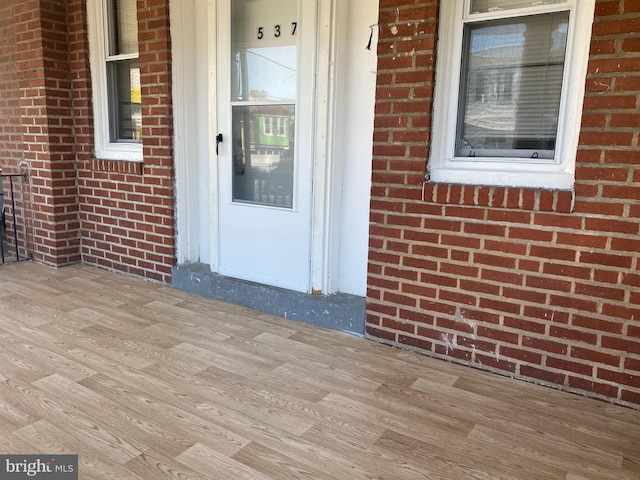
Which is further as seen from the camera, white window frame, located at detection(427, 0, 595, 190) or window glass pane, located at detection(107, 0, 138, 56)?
window glass pane, located at detection(107, 0, 138, 56)

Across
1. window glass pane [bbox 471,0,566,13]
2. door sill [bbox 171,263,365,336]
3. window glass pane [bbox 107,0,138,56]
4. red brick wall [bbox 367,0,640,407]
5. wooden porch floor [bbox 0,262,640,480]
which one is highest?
window glass pane [bbox 107,0,138,56]

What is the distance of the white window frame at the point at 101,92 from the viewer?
385 cm

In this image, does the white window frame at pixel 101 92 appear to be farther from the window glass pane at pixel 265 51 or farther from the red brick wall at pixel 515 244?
the red brick wall at pixel 515 244

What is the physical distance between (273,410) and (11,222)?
3744mm

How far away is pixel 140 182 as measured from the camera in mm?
3760

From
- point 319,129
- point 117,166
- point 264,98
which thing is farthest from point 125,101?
point 319,129

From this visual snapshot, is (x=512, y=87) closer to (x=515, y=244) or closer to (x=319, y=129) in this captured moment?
(x=515, y=244)

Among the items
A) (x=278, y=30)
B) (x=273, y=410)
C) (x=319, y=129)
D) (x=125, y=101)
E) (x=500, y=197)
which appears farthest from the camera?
(x=125, y=101)

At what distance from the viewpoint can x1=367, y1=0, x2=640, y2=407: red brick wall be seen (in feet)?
6.78

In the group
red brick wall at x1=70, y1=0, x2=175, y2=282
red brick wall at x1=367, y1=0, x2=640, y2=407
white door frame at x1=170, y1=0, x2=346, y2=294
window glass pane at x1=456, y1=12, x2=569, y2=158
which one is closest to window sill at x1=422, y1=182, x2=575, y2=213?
red brick wall at x1=367, y1=0, x2=640, y2=407

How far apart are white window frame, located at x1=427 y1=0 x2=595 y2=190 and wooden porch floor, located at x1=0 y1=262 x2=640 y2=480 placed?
0.97 m

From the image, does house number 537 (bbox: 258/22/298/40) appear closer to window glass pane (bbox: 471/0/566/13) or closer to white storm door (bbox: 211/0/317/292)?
white storm door (bbox: 211/0/317/292)

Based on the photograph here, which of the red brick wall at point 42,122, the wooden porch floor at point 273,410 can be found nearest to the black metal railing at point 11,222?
the red brick wall at point 42,122

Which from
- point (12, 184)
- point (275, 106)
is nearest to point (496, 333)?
point (275, 106)
